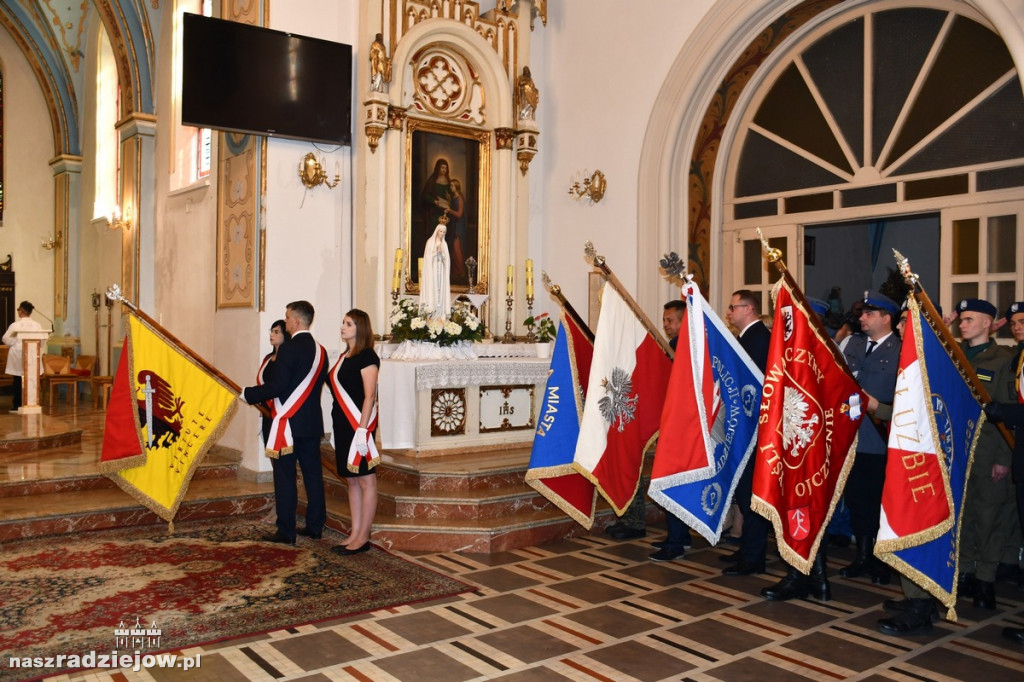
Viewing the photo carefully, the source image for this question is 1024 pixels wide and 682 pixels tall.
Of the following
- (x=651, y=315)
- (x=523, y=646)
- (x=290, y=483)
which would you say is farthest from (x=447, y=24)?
(x=523, y=646)

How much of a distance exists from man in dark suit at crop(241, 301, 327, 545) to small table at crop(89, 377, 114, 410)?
755 cm

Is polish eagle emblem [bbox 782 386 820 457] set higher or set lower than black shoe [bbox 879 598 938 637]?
higher

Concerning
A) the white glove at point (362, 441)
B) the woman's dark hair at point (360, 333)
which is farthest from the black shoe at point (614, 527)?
the woman's dark hair at point (360, 333)

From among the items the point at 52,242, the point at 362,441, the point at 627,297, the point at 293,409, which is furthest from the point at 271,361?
the point at 52,242

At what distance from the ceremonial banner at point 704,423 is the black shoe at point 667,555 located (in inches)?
28.2

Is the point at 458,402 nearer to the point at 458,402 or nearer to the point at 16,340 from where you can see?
the point at 458,402

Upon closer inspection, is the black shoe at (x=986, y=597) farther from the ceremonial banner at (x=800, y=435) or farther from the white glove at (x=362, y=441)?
the white glove at (x=362, y=441)

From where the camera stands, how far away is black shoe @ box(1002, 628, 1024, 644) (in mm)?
4258

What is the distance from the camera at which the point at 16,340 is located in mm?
11977

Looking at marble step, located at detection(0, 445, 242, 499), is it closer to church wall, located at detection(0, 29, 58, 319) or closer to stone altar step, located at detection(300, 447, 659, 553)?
stone altar step, located at detection(300, 447, 659, 553)

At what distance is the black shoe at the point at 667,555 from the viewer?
591 cm

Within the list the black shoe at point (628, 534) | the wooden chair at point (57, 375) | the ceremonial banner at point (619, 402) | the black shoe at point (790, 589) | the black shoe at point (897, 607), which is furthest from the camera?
the wooden chair at point (57, 375)

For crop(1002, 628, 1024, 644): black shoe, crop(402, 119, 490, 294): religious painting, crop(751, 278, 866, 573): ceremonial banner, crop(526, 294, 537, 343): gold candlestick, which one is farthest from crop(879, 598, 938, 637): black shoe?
crop(402, 119, 490, 294): religious painting

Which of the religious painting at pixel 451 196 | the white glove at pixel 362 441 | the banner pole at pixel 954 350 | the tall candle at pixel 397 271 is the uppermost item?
the religious painting at pixel 451 196
